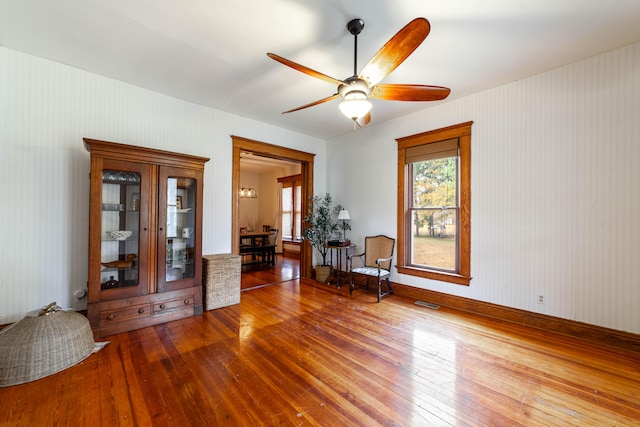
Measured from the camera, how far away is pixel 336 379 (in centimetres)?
202

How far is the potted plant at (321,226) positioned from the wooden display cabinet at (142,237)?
2.19 m

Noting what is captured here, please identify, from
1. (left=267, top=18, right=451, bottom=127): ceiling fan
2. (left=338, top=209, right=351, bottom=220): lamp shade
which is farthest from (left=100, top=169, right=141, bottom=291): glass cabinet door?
(left=338, top=209, right=351, bottom=220): lamp shade

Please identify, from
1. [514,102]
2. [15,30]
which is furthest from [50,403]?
[514,102]

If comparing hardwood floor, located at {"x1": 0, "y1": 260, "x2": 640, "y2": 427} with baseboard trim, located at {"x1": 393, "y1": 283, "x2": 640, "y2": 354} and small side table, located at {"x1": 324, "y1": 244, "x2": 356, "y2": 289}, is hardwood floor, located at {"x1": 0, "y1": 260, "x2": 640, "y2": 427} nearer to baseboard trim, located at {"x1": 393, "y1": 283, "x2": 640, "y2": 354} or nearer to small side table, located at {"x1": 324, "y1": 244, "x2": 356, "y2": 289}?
baseboard trim, located at {"x1": 393, "y1": 283, "x2": 640, "y2": 354}

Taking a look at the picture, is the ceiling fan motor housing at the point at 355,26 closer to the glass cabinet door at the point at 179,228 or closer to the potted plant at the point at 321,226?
the glass cabinet door at the point at 179,228

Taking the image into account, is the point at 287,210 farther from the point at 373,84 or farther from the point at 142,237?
the point at 373,84

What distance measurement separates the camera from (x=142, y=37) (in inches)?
94.0

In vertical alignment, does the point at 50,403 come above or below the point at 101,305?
below

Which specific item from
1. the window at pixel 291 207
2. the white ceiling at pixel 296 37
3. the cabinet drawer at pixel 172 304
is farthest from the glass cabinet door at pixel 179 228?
the window at pixel 291 207

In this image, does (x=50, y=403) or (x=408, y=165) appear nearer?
(x=50, y=403)

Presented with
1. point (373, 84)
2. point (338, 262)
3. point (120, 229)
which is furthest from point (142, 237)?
point (338, 262)

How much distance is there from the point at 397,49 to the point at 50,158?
3.68m

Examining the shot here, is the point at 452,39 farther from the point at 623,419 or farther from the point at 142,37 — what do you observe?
the point at 623,419

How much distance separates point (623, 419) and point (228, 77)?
445cm
